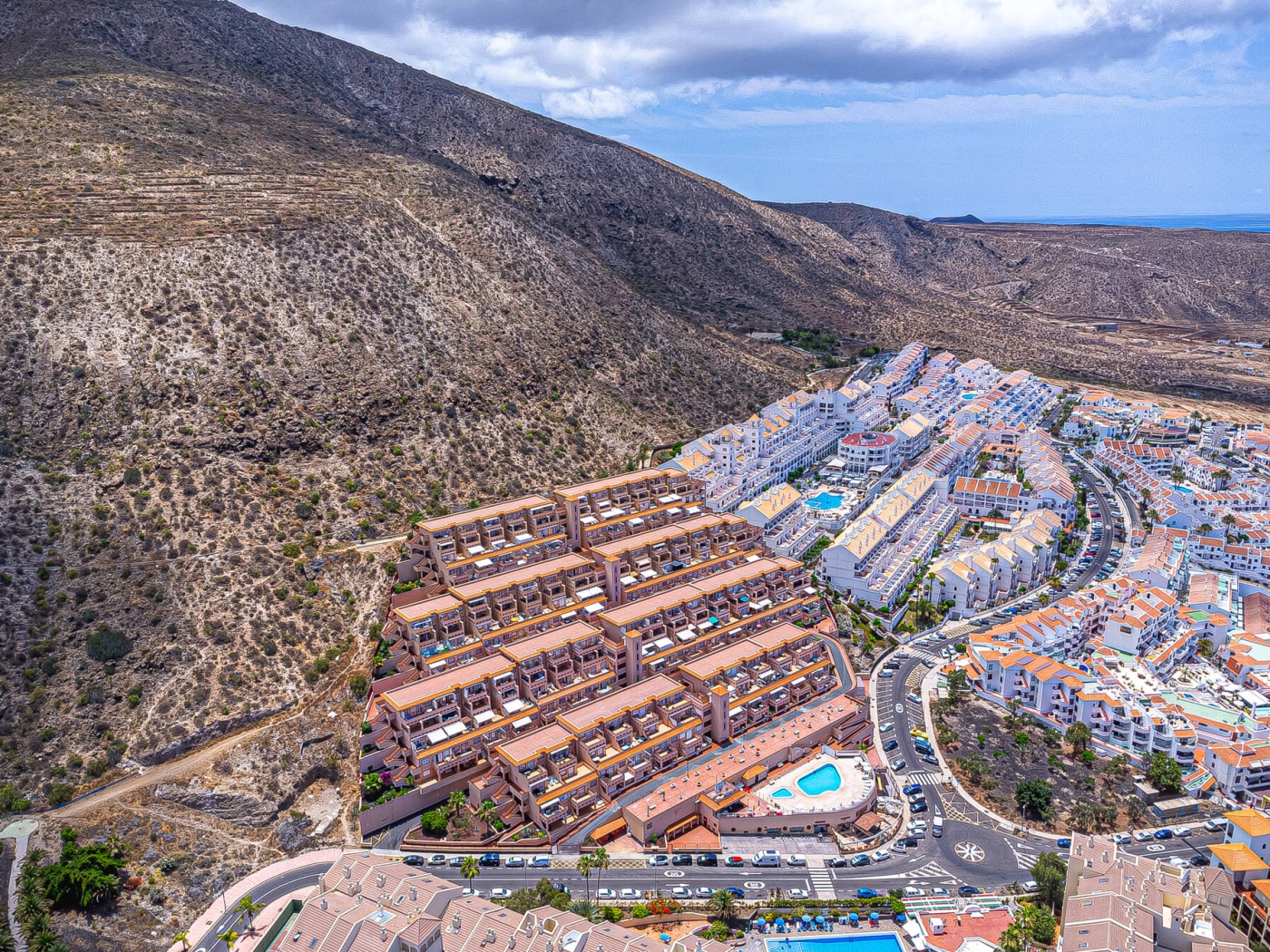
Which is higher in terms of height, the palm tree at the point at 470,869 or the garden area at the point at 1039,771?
the garden area at the point at 1039,771

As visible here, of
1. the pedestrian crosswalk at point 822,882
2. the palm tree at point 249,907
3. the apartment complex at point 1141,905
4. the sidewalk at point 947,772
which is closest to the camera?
the apartment complex at point 1141,905

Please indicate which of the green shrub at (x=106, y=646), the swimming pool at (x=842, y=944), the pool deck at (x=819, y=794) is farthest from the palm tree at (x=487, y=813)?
the green shrub at (x=106, y=646)

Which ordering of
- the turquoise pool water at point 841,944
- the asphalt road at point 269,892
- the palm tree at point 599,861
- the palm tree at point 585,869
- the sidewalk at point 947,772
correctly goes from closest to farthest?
the turquoise pool water at point 841,944 → the asphalt road at point 269,892 → the palm tree at point 585,869 → the palm tree at point 599,861 → the sidewalk at point 947,772

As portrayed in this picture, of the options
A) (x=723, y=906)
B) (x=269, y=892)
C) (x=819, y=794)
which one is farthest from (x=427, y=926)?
(x=819, y=794)

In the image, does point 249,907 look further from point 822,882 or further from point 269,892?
point 822,882

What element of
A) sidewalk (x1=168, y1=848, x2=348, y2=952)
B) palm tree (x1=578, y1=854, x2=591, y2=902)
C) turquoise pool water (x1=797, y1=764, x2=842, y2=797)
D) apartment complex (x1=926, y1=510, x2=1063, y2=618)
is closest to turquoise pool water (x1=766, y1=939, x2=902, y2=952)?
palm tree (x1=578, y1=854, x2=591, y2=902)

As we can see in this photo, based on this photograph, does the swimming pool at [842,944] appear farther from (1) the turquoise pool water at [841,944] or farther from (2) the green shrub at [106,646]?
(2) the green shrub at [106,646]
